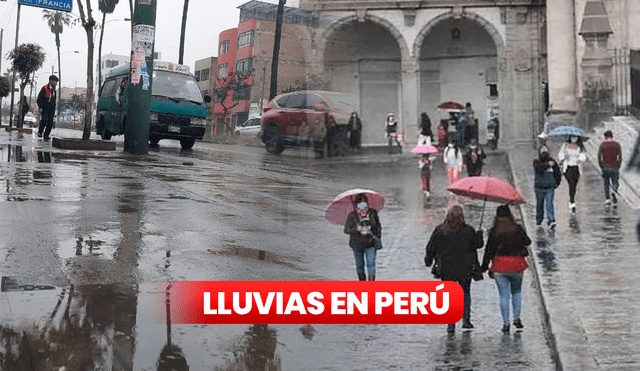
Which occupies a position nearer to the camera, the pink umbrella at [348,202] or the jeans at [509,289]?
the jeans at [509,289]

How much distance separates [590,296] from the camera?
8.55 m

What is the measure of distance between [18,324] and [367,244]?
3.33m

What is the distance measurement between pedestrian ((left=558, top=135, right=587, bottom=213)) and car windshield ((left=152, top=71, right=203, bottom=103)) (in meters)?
10.9

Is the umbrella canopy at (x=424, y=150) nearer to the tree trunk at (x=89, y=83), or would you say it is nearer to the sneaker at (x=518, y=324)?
the sneaker at (x=518, y=324)

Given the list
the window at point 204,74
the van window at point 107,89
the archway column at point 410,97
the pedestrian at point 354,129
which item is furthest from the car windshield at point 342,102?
the window at point 204,74

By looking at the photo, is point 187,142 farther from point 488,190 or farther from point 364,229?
point 488,190

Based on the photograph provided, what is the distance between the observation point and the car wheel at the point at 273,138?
1309 cm

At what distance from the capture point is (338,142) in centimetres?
775

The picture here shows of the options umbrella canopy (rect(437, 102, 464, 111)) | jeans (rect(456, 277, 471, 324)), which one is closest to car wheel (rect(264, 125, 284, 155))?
jeans (rect(456, 277, 471, 324))

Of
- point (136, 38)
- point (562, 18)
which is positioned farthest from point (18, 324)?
point (562, 18)

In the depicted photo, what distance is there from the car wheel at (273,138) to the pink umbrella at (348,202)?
15.9ft

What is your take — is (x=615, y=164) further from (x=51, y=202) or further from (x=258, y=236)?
(x=51, y=202)

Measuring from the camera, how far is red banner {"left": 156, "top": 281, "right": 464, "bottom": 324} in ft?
20.4

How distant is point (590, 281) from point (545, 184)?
174 inches
